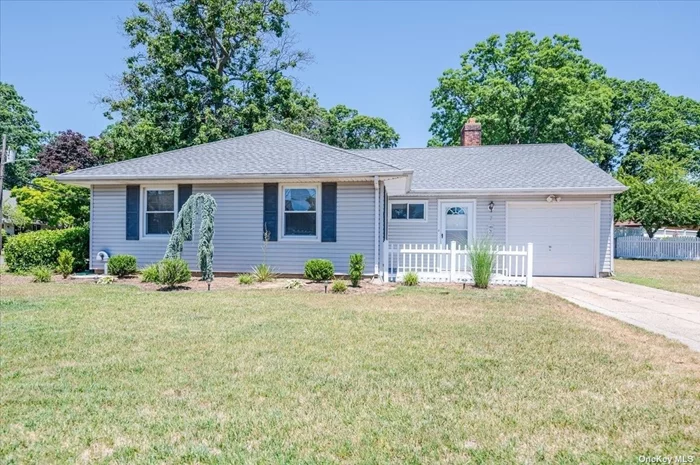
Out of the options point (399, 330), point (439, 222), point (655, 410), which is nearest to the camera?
point (655, 410)

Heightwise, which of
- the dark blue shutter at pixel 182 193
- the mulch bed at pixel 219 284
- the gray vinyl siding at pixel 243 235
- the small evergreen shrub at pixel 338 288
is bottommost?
the mulch bed at pixel 219 284

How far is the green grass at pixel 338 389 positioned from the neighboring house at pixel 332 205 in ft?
15.5

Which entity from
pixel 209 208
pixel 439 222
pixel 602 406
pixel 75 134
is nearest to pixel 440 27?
pixel 439 222

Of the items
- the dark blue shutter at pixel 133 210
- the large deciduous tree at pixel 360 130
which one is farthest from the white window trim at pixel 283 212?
the large deciduous tree at pixel 360 130

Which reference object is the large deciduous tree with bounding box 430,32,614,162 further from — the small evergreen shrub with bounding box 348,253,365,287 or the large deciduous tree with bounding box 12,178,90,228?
the large deciduous tree with bounding box 12,178,90,228

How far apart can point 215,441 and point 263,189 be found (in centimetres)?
900

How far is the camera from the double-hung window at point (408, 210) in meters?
13.9

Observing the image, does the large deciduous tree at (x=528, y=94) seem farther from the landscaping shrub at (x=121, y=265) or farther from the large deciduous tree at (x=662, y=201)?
the landscaping shrub at (x=121, y=265)

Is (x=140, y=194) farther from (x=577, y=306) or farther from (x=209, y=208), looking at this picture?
(x=577, y=306)

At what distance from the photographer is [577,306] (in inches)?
303

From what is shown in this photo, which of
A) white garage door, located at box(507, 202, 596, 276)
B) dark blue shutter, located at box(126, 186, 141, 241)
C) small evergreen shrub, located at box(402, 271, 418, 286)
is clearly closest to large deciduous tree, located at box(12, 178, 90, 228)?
dark blue shutter, located at box(126, 186, 141, 241)

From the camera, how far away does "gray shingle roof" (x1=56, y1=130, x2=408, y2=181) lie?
35.7ft

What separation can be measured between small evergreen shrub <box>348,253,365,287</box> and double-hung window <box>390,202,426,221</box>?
4138mm

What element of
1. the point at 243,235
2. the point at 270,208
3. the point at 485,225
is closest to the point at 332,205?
the point at 270,208
